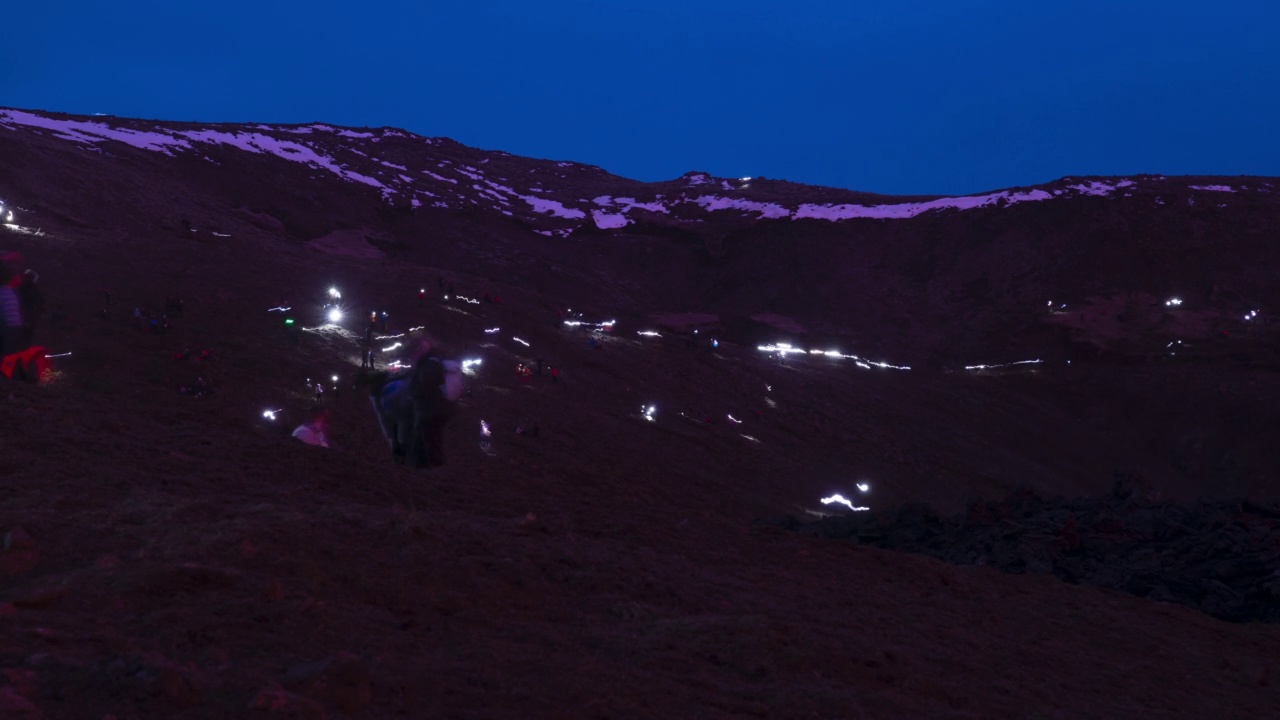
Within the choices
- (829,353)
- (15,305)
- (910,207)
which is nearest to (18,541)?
(15,305)

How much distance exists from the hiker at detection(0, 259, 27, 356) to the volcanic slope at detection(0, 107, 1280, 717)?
2.63 ft

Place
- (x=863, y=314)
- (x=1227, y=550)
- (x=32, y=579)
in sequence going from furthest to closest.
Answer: (x=863, y=314) → (x=1227, y=550) → (x=32, y=579)

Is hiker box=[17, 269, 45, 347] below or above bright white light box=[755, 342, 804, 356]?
above

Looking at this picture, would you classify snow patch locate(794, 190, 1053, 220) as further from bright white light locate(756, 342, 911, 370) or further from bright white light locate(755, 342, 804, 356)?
bright white light locate(755, 342, 804, 356)

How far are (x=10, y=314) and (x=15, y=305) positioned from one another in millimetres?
127

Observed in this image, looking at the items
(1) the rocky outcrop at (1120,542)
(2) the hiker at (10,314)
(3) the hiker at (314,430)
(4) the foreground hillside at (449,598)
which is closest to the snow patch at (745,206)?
(4) the foreground hillside at (449,598)

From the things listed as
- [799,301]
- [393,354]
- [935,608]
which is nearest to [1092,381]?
[799,301]

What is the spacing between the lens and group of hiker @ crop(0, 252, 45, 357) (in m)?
10.5

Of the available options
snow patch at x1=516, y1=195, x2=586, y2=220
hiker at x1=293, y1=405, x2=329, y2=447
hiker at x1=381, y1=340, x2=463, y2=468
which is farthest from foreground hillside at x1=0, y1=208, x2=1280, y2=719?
snow patch at x1=516, y1=195, x2=586, y2=220

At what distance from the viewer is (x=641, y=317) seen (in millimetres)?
36125

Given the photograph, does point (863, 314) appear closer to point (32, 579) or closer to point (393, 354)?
point (393, 354)

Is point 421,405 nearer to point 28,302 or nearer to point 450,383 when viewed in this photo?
point 450,383

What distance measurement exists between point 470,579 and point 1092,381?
32.7m

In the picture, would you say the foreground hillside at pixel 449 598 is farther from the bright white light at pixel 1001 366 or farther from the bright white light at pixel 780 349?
the bright white light at pixel 1001 366
